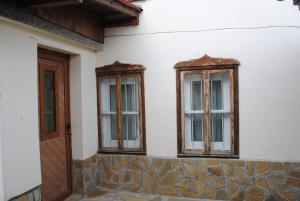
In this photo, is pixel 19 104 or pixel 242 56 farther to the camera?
pixel 242 56

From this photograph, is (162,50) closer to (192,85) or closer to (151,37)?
(151,37)

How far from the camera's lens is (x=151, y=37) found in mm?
5023

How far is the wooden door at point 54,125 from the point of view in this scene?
4.26 m

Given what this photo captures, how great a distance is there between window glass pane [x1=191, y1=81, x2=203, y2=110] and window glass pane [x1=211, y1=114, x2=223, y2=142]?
1.03ft

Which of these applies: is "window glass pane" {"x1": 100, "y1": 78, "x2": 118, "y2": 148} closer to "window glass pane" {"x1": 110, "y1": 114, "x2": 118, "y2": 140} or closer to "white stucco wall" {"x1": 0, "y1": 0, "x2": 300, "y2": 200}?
"window glass pane" {"x1": 110, "y1": 114, "x2": 118, "y2": 140}

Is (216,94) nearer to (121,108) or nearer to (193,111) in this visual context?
(193,111)

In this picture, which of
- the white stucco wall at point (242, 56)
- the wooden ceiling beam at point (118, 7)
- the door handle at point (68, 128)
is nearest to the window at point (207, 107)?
the white stucco wall at point (242, 56)

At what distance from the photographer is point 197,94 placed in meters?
4.89

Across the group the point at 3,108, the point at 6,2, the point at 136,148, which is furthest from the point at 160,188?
the point at 6,2

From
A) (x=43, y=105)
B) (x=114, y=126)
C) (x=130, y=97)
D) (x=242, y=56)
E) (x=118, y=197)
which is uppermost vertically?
(x=242, y=56)

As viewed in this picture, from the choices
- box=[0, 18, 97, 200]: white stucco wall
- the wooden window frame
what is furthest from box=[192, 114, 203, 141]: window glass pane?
box=[0, 18, 97, 200]: white stucco wall

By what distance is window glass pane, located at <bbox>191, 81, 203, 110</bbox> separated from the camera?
16.0 feet

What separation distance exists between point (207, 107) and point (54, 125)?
8.89 ft

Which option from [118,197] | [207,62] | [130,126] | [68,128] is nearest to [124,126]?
[130,126]
